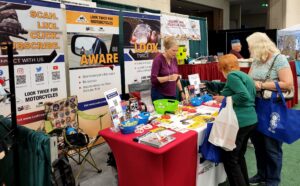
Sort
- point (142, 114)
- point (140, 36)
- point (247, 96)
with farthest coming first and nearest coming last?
point (140, 36), point (142, 114), point (247, 96)

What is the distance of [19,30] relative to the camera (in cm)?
271

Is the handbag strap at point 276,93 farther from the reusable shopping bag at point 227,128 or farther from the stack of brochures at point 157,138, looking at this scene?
the stack of brochures at point 157,138

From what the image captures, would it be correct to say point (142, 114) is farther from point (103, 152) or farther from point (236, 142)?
point (103, 152)

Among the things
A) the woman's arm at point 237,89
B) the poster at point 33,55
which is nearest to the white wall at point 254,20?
the poster at point 33,55

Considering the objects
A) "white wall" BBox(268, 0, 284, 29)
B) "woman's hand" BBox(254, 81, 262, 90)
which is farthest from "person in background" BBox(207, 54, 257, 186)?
"white wall" BBox(268, 0, 284, 29)

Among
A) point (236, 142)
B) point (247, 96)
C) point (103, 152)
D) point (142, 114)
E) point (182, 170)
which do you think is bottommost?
point (103, 152)

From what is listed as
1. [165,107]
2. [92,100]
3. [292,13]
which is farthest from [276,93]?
[292,13]

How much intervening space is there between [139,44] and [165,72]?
5.00 feet

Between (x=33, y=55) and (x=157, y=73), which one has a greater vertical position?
(x=33, y=55)

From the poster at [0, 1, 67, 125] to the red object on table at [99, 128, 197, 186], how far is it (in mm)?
1386

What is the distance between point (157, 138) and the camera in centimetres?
170

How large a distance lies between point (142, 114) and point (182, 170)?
594 millimetres

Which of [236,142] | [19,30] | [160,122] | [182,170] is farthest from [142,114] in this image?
[19,30]

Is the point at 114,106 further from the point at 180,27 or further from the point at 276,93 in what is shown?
the point at 180,27
